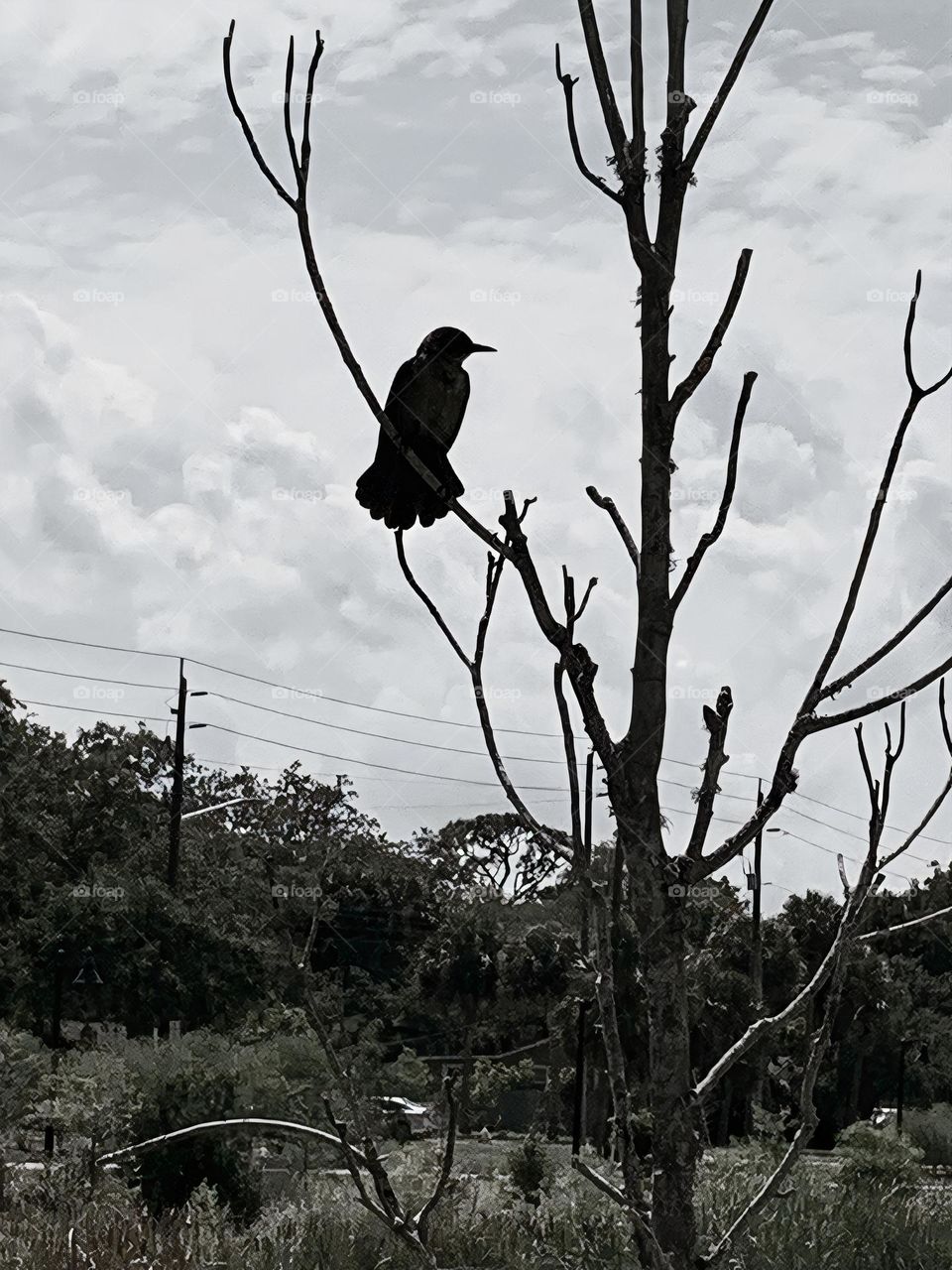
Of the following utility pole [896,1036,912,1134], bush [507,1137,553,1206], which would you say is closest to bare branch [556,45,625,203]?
bush [507,1137,553,1206]

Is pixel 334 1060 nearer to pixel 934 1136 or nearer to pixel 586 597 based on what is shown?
pixel 586 597

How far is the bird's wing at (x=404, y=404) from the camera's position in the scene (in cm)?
295

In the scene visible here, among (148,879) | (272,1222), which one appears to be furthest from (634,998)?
(272,1222)

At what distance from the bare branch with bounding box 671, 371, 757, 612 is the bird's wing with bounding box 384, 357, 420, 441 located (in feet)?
2.85

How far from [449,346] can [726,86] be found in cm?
110

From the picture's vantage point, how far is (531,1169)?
12.5 meters

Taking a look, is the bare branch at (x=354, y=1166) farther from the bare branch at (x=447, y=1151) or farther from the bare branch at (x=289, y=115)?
the bare branch at (x=289, y=115)

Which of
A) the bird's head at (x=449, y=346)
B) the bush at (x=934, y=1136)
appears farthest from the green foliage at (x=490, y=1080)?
the bird's head at (x=449, y=346)

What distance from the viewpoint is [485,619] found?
7.59 ft

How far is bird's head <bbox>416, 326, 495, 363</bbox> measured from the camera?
321 cm

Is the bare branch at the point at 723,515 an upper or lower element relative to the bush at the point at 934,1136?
upper

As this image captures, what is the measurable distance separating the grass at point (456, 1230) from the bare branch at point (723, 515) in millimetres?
6483

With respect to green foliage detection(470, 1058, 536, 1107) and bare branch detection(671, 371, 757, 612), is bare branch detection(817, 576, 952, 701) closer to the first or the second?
bare branch detection(671, 371, 757, 612)

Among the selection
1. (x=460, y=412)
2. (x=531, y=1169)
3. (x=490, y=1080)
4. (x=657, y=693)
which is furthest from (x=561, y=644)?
(x=490, y=1080)
